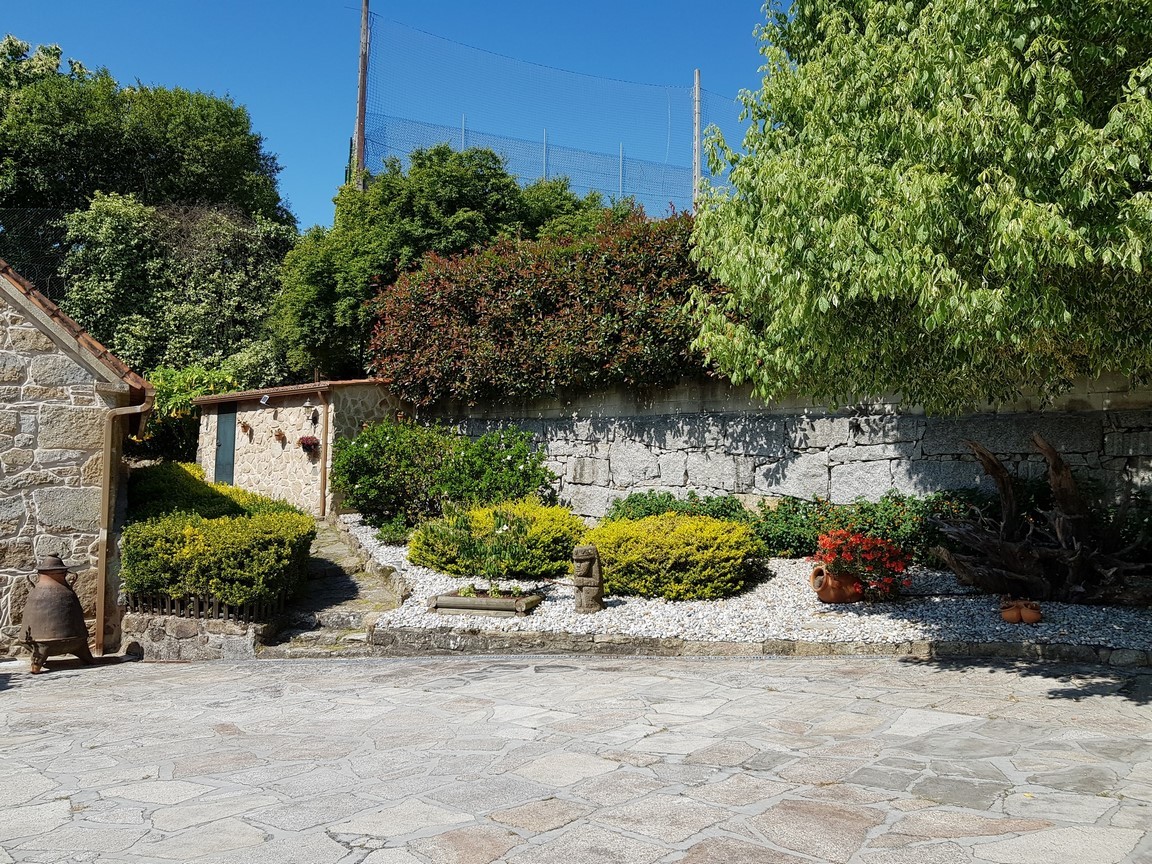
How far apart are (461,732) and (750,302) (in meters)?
3.72

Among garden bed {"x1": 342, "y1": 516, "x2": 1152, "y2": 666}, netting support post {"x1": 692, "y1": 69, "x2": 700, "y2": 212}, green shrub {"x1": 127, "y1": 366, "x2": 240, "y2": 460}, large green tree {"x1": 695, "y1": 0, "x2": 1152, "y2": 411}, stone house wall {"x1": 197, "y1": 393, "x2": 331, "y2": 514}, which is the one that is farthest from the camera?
netting support post {"x1": 692, "y1": 69, "x2": 700, "y2": 212}

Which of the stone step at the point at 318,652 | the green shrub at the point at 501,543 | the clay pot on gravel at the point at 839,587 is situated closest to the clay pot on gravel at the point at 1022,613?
the clay pot on gravel at the point at 839,587

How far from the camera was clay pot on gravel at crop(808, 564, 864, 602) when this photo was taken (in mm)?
8055

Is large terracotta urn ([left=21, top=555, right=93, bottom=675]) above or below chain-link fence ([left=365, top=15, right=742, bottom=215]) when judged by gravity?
below

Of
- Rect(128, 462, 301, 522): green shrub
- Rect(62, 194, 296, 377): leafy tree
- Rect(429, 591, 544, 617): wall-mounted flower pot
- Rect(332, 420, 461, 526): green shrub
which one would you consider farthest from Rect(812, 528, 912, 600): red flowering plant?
Rect(62, 194, 296, 377): leafy tree

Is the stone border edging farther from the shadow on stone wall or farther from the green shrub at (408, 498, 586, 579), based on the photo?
the shadow on stone wall

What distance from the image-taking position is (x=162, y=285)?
814 inches

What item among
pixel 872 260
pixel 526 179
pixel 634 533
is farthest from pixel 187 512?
pixel 526 179

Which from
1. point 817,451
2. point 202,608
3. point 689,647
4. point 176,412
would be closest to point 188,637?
point 202,608

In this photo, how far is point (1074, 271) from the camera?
5.16 m

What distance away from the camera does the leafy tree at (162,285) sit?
20.1m

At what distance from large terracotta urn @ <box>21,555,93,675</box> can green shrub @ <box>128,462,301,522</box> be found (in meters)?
1.06

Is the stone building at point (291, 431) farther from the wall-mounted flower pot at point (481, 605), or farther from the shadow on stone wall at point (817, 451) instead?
the wall-mounted flower pot at point (481, 605)

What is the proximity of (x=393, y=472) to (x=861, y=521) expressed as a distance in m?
6.52
